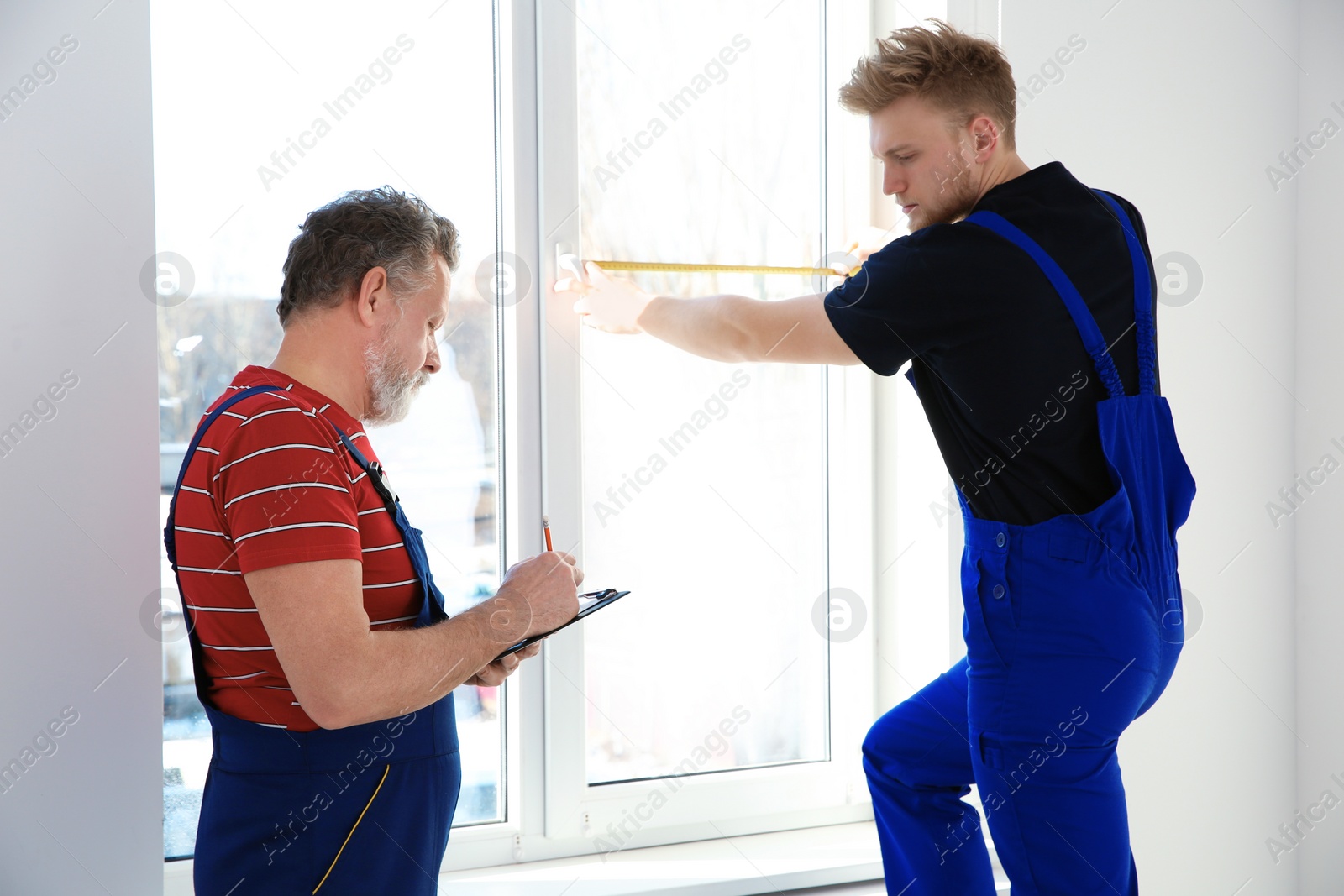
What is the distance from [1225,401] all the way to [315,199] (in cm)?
196

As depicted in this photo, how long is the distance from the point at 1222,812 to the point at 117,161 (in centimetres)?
252

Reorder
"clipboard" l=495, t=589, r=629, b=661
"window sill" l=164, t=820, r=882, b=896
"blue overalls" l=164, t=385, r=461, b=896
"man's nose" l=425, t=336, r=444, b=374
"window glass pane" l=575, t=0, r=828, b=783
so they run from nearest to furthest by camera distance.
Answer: "blue overalls" l=164, t=385, r=461, b=896, "clipboard" l=495, t=589, r=629, b=661, "man's nose" l=425, t=336, r=444, b=374, "window sill" l=164, t=820, r=882, b=896, "window glass pane" l=575, t=0, r=828, b=783

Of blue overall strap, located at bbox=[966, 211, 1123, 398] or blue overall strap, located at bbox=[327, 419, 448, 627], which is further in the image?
blue overall strap, located at bbox=[966, 211, 1123, 398]

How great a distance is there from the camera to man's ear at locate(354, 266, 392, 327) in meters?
1.22

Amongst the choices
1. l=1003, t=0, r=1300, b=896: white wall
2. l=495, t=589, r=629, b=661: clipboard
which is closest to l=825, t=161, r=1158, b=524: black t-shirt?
l=495, t=589, r=629, b=661: clipboard

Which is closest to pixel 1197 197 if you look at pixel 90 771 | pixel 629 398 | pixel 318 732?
pixel 629 398

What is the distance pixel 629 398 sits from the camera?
2.08 m

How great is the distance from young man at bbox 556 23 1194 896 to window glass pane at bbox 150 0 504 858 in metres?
0.75

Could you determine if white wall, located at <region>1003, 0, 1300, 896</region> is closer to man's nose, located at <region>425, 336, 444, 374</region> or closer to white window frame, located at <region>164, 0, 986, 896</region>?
white window frame, located at <region>164, 0, 986, 896</region>

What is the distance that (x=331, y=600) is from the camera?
3.40ft

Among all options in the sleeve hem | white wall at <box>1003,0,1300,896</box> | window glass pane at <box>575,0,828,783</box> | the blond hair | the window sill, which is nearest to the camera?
the sleeve hem

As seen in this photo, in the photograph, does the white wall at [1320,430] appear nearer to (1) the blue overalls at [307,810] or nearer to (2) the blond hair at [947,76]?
(2) the blond hair at [947,76]

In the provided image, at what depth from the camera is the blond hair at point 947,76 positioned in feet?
4.93

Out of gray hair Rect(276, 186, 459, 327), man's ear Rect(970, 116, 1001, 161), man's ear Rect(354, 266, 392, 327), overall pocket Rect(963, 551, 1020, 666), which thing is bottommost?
overall pocket Rect(963, 551, 1020, 666)
